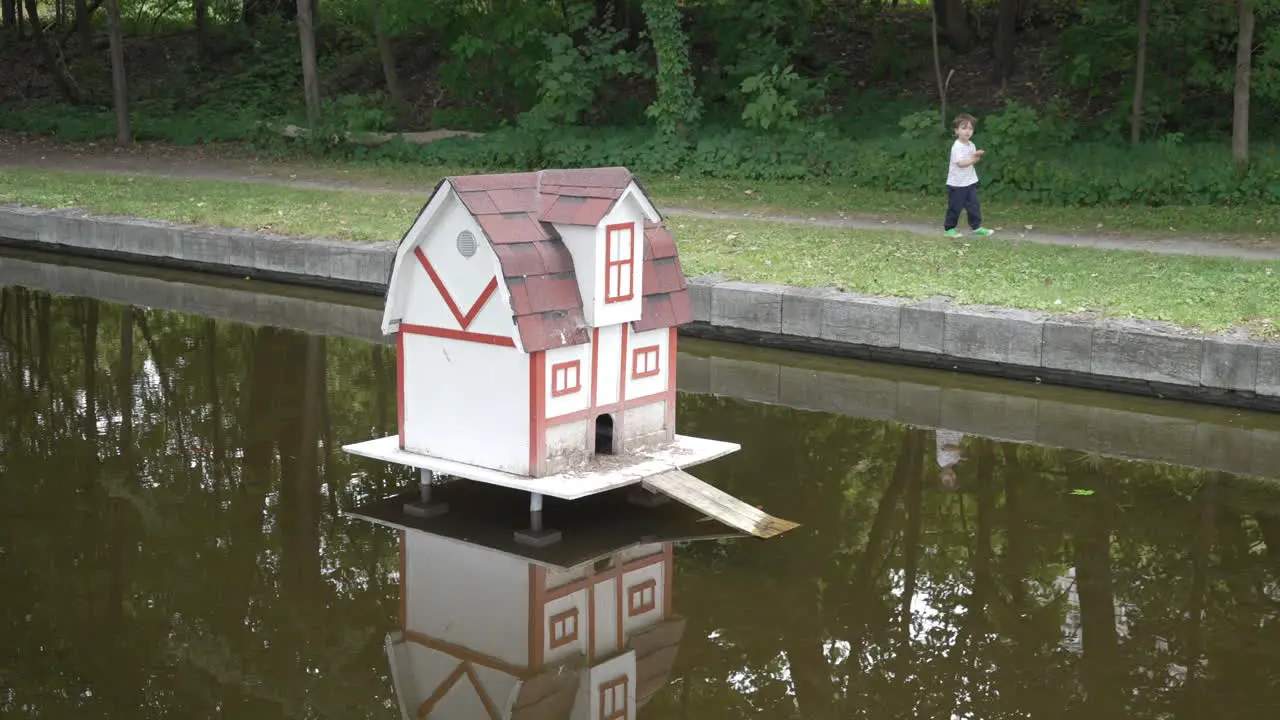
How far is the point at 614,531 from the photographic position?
7422mm

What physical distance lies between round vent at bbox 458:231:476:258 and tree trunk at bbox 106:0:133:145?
59.4 feet

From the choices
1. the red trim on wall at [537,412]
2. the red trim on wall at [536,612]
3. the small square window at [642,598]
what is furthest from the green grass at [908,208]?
the red trim on wall at [536,612]

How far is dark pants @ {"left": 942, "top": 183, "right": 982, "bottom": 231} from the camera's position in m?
14.6

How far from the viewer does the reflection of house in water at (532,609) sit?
5582 millimetres

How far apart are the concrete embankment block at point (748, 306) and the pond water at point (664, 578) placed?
206cm

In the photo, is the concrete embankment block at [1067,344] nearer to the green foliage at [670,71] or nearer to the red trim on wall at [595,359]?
the red trim on wall at [595,359]

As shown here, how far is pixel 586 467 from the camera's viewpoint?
7457 mm

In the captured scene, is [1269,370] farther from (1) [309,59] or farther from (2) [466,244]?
(1) [309,59]

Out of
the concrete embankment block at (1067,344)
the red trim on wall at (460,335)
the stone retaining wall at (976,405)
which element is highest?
the red trim on wall at (460,335)

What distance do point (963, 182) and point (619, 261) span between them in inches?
313

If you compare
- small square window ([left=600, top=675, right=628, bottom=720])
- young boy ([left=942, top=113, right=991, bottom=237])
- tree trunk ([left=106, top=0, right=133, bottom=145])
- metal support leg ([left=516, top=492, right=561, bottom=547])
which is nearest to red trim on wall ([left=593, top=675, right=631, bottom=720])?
small square window ([left=600, top=675, right=628, bottom=720])

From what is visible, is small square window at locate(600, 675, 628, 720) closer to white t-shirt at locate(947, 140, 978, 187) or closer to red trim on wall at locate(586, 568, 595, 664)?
red trim on wall at locate(586, 568, 595, 664)

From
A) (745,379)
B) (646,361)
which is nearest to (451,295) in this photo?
(646,361)

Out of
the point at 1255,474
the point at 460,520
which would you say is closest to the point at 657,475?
the point at 460,520
